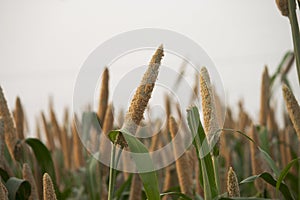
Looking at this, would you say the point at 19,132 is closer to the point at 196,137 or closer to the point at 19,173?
the point at 19,173

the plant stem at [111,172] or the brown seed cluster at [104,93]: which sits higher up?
the brown seed cluster at [104,93]

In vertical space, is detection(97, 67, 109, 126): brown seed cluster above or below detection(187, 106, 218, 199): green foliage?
above

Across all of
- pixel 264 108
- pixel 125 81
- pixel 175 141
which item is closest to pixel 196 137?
pixel 125 81

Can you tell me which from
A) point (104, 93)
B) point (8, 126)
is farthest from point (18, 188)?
point (104, 93)

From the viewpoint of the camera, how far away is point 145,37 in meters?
0.83

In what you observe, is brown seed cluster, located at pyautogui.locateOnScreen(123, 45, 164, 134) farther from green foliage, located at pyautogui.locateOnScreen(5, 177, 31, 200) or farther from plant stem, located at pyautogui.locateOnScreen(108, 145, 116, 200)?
green foliage, located at pyautogui.locateOnScreen(5, 177, 31, 200)

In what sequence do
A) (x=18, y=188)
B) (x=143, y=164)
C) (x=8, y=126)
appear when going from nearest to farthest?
(x=143, y=164) < (x=18, y=188) < (x=8, y=126)

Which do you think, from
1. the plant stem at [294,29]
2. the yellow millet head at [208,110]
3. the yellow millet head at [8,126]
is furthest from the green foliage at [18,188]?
the plant stem at [294,29]

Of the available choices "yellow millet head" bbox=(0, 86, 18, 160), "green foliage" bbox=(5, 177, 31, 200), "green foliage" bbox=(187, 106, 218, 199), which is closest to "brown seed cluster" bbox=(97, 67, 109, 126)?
"yellow millet head" bbox=(0, 86, 18, 160)

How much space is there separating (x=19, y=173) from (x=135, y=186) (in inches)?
10.1

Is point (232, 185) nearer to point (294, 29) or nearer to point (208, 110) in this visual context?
point (208, 110)

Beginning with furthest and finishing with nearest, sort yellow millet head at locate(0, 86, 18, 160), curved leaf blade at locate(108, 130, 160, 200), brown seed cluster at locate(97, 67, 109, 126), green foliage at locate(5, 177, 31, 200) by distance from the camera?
1. brown seed cluster at locate(97, 67, 109, 126)
2. yellow millet head at locate(0, 86, 18, 160)
3. green foliage at locate(5, 177, 31, 200)
4. curved leaf blade at locate(108, 130, 160, 200)

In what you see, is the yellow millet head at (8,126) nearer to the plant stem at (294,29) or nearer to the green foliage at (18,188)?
the green foliage at (18,188)

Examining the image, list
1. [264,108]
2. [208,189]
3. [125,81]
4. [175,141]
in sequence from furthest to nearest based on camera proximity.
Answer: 1. [264,108]
2. [175,141]
3. [125,81]
4. [208,189]
